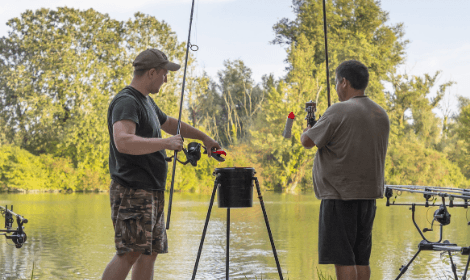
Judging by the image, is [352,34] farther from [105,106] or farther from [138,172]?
[138,172]

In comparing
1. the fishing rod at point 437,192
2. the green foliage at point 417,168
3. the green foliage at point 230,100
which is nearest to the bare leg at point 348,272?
the fishing rod at point 437,192

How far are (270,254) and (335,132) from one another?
4613 mm

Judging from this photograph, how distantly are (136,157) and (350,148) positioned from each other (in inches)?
41.1

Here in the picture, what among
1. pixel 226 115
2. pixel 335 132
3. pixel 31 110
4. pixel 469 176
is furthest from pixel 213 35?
pixel 335 132

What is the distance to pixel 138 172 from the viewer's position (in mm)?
2801

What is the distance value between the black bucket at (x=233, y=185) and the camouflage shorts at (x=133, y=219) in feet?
2.00

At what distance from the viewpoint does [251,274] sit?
19.2 ft

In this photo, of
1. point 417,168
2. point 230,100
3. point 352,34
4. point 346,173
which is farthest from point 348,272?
point 230,100

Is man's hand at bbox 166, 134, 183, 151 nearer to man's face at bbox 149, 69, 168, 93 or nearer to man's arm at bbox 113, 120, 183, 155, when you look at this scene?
man's arm at bbox 113, 120, 183, 155

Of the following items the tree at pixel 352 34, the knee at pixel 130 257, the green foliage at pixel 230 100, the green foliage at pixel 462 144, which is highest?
the tree at pixel 352 34

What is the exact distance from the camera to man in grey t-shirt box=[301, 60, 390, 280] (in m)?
2.92

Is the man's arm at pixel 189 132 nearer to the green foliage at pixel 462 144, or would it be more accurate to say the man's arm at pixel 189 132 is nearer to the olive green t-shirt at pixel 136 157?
the olive green t-shirt at pixel 136 157

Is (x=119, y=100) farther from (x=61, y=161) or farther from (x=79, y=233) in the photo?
(x=61, y=161)

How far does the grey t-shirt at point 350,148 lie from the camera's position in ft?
9.59
